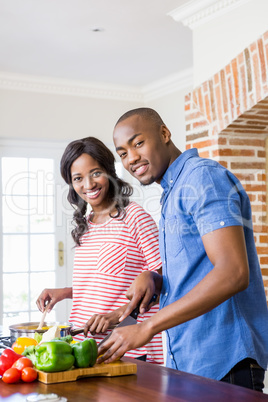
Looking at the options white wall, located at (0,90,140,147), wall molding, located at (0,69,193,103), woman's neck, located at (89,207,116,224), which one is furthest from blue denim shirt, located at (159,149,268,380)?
white wall, located at (0,90,140,147)

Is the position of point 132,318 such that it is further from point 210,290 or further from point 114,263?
point 114,263

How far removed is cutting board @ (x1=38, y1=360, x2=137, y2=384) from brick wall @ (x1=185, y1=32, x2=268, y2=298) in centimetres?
214

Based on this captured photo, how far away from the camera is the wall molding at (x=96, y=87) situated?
5.22 meters

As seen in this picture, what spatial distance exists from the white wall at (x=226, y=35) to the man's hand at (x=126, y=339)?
2352 millimetres

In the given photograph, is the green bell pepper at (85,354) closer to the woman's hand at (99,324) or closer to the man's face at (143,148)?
the woman's hand at (99,324)

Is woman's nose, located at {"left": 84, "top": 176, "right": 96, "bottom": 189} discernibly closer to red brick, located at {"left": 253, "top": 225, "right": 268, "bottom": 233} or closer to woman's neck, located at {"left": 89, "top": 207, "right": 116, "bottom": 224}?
woman's neck, located at {"left": 89, "top": 207, "right": 116, "bottom": 224}

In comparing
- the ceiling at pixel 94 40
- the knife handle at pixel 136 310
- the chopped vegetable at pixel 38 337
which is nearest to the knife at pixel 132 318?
the knife handle at pixel 136 310

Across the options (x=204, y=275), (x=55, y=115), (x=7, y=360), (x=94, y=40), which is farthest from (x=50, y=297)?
(x=55, y=115)

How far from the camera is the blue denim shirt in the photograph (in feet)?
4.64

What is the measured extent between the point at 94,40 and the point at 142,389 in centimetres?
352

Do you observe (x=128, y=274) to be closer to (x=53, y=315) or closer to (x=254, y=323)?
(x=254, y=323)

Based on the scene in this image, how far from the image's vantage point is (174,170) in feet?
5.23

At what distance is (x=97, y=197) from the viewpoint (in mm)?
2203

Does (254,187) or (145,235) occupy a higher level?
(254,187)
